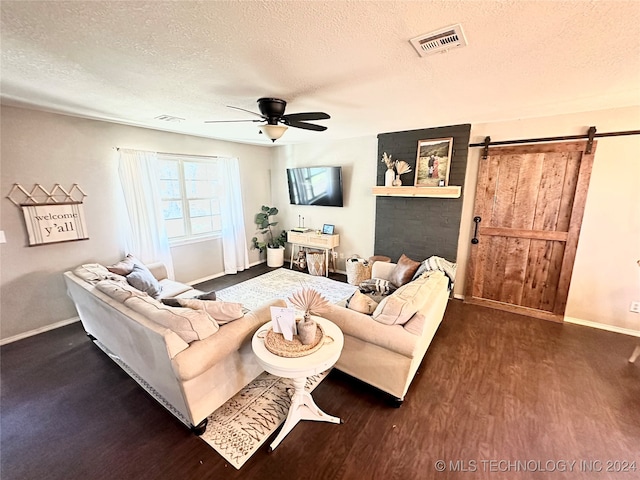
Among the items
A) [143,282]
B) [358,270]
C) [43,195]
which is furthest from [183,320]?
[358,270]

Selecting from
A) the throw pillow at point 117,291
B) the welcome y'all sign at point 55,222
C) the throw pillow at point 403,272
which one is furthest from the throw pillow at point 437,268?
the welcome y'all sign at point 55,222

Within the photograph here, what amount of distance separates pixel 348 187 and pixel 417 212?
1.31 m

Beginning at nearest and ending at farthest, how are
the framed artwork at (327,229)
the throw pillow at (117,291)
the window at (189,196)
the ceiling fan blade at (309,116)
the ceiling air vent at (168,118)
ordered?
1. the throw pillow at (117,291)
2. the ceiling fan blade at (309,116)
3. the ceiling air vent at (168,118)
4. the window at (189,196)
5. the framed artwork at (327,229)

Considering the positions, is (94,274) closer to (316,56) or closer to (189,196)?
(189,196)

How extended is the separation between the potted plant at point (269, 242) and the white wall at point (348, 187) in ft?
1.82

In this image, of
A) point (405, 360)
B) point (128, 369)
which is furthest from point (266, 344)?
point (128, 369)

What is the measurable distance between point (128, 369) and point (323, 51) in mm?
3015

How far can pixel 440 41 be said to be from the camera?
146cm

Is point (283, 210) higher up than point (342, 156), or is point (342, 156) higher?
point (342, 156)

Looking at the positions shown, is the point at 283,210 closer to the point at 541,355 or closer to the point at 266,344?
the point at 266,344

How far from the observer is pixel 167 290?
304 cm

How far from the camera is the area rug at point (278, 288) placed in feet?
12.6

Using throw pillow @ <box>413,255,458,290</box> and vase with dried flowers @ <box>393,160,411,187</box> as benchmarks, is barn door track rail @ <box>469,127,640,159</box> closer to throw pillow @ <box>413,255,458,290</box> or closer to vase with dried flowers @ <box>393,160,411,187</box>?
vase with dried flowers @ <box>393,160,411,187</box>

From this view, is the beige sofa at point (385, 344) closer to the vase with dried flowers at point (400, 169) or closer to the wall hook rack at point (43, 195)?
the vase with dried flowers at point (400, 169)
